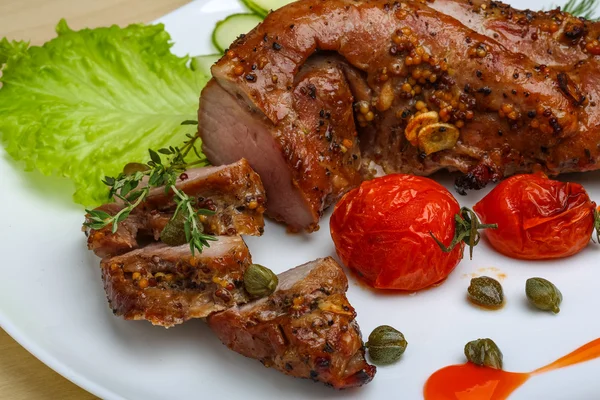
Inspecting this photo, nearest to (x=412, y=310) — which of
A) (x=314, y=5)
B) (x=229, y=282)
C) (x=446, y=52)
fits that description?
(x=229, y=282)

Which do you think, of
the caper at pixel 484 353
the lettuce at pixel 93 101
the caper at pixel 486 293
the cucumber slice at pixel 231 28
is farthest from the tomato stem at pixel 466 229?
the cucumber slice at pixel 231 28

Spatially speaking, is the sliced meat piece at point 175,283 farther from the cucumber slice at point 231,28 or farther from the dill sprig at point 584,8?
the dill sprig at point 584,8

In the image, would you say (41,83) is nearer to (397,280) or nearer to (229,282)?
(229,282)

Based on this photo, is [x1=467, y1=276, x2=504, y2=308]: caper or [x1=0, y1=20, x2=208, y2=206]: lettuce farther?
[x1=0, y1=20, x2=208, y2=206]: lettuce

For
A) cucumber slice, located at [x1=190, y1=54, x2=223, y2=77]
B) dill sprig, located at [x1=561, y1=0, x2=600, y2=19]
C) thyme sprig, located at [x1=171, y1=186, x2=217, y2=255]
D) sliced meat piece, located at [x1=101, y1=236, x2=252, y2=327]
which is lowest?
cucumber slice, located at [x1=190, y1=54, x2=223, y2=77]

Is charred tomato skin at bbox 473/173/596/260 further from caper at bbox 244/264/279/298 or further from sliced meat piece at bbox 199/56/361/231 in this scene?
caper at bbox 244/264/279/298

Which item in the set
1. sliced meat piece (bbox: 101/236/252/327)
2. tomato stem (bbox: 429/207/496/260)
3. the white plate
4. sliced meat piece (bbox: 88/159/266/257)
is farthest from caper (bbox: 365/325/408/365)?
sliced meat piece (bbox: 88/159/266/257)
